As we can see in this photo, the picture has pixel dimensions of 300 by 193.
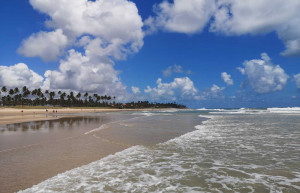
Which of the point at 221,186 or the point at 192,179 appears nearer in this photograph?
the point at 221,186

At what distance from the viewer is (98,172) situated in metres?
8.25

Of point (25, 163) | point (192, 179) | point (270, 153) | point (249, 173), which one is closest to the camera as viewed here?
point (192, 179)

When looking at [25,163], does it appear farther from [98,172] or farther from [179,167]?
[179,167]

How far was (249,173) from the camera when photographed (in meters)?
7.93

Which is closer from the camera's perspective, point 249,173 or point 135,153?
point 249,173

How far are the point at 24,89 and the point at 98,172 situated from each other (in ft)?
564

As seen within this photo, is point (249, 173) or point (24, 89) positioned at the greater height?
point (24, 89)

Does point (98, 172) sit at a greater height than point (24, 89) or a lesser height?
lesser

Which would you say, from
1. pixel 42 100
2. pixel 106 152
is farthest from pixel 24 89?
pixel 106 152

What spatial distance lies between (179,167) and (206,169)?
3.55 feet

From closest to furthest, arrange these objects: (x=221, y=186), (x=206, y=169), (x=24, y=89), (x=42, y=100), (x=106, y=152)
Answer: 1. (x=221, y=186)
2. (x=206, y=169)
3. (x=106, y=152)
4. (x=24, y=89)
5. (x=42, y=100)

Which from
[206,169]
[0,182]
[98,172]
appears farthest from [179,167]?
[0,182]

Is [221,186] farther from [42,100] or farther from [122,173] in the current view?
[42,100]

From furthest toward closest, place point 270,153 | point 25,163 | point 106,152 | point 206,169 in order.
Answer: point 106,152 < point 270,153 < point 25,163 < point 206,169
